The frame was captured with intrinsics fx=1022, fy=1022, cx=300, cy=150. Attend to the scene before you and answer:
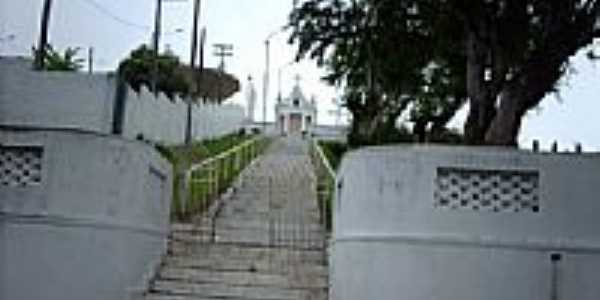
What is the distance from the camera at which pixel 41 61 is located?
31047 mm

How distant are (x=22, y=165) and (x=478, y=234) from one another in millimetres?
4804

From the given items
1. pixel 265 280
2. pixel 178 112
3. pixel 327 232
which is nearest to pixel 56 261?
pixel 265 280

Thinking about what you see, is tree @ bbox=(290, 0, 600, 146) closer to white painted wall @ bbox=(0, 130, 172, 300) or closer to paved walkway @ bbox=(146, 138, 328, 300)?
paved walkway @ bbox=(146, 138, 328, 300)

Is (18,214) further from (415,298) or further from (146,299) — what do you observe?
(415,298)

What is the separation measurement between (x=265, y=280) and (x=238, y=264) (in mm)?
782

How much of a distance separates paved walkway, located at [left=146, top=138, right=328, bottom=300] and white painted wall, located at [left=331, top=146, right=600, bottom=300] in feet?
6.92

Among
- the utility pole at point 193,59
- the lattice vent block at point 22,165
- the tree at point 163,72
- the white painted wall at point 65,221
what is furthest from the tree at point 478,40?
the tree at point 163,72

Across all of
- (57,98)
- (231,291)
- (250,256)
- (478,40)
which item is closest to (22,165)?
(231,291)

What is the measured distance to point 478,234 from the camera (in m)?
10.2

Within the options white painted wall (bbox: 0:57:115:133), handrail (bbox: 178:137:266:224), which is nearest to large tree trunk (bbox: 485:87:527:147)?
handrail (bbox: 178:137:266:224)

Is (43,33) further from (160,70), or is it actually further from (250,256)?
(250,256)

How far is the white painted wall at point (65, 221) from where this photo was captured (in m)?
10.6

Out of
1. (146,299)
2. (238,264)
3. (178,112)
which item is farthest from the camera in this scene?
(178,112)

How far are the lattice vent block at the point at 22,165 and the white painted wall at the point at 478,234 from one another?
11.7ft
